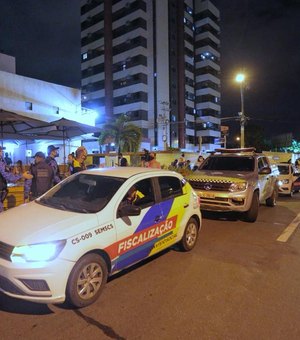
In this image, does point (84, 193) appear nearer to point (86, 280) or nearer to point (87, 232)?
point (87, 232)

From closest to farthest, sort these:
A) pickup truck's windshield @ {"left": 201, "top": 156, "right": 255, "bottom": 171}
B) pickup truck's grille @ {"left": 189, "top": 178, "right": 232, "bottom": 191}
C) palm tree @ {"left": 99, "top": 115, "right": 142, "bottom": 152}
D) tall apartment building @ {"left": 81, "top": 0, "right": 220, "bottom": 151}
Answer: pickup truck's grille @ {"left": 189, "top": 178, "right": 232, "bottom": 191}
pickup truck's windshield @ {"left": 201, "top": 156, "right": 255, "bottom": 171}
palm tree @ {"left": 99, "top": 115, "right": 142, "bottom": 152}
tall apartment building @ {"left": 81, "top": 0, "right": 220, "bottom": 151}

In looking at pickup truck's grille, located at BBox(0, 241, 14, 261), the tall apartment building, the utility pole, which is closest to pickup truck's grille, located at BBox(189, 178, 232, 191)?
pickup truck's grille, located at BBox(0, 241, 14, 261)

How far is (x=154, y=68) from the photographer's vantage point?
61.6m

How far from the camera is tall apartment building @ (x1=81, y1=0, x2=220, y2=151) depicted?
5909cm

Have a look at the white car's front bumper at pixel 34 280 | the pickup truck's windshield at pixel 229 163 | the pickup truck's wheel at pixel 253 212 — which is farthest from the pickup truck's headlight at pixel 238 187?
the white car's front bumper at pixel 34 280

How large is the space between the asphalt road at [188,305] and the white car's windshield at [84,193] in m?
1.18

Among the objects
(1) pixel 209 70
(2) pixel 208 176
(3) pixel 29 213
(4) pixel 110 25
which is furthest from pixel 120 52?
(3) pixel 29 213

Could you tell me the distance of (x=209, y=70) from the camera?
7381 cm

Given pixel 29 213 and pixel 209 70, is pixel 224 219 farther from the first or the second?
pixel 209 70

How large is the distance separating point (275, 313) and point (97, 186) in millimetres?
2885

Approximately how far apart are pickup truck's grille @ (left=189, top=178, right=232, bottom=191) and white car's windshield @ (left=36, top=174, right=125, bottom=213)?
4151 mm

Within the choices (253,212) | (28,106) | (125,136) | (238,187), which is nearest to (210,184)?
(238,187)

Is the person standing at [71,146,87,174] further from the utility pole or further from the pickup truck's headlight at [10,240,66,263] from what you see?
the utility pole

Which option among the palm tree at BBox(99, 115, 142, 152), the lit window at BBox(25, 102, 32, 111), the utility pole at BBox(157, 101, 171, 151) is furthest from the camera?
the utility pole at BBox(157, 101, 171, 151)
